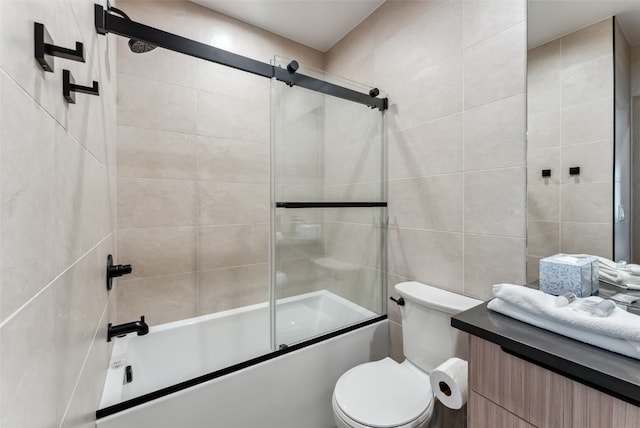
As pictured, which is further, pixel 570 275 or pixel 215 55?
pixel 215 55

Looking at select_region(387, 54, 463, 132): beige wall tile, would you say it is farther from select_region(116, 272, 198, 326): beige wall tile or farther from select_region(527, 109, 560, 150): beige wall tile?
select_region(116, 272, 198, 326): beige wall tile

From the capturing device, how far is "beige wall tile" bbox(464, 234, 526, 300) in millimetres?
1230

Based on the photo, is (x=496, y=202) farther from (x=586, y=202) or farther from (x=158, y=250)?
(x=158, y=250)

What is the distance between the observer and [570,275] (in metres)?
0.94

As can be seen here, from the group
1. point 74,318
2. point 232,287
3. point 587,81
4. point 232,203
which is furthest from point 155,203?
point 587,81

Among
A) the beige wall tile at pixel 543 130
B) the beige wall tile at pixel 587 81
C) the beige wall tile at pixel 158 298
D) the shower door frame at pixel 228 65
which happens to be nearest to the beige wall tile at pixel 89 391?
the shower door frame at pixel 228 65

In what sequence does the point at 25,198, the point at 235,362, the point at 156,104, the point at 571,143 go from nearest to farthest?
Answer: 1. the point at 25,198
2. the point at 571,143
3. the point at 235,362
4. the point at 156,104

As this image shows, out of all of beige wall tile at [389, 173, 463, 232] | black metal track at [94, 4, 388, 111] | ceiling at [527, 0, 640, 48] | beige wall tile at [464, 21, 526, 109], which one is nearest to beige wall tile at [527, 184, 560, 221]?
beige wall tile at [389, 173, 463, 232]

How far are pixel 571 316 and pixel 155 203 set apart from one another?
204cm

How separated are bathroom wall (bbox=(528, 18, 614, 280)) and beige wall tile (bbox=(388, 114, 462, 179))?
0.33 m

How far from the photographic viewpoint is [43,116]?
20.4 inches

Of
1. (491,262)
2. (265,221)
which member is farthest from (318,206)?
(491,262)

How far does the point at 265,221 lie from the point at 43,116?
5.56ft

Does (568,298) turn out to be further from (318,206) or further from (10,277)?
(10,277)
